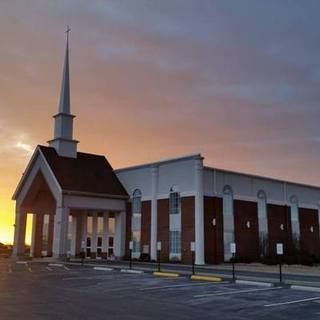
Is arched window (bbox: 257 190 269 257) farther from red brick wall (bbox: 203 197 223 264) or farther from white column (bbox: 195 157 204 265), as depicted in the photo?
white column (bbox: 195 157 204 265)

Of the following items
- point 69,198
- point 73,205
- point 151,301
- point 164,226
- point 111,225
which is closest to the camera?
point 151,301

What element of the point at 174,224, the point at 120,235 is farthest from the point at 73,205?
the point at 174,224

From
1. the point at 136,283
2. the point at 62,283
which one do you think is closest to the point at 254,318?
the point at 136,283

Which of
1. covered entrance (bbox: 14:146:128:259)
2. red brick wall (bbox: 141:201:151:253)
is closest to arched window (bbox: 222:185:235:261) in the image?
red brick wall (bbox: 141:201:151:253)

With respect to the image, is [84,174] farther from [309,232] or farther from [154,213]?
[309,232]

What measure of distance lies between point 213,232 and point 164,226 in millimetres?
4188

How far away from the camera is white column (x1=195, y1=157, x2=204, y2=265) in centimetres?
3484

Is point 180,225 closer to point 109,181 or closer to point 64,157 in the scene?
point 109,181

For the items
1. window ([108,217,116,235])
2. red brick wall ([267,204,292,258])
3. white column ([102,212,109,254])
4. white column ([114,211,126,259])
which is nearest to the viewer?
red brick wall ([267,204,292,258])

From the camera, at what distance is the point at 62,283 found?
1908 centimetres

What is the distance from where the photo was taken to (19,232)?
42875mm

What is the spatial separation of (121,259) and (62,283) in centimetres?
2210

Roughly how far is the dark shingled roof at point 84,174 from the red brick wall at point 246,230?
399 inches

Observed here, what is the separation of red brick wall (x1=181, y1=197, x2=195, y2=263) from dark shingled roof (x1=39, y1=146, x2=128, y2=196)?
7422 mm
